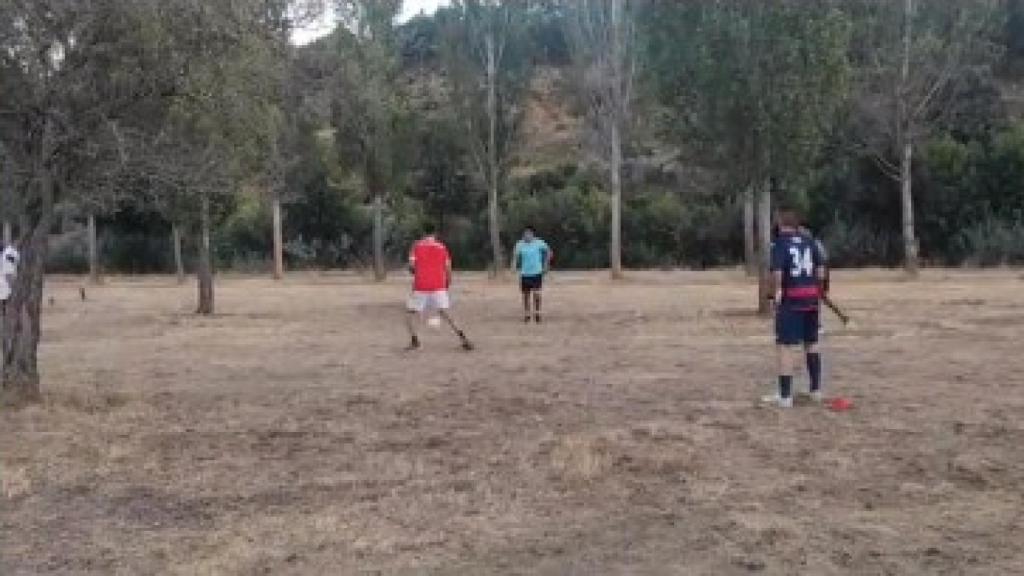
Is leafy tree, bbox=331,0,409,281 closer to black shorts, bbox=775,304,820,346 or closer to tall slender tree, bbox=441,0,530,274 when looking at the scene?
tall slender tree, bbox=441,0,530,274

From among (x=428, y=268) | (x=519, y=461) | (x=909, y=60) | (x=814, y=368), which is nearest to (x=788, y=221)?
(x=814, y=368)

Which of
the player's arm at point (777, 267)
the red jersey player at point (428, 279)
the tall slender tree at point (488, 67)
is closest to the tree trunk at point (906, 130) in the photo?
the tall slender tree at point (488, 67)

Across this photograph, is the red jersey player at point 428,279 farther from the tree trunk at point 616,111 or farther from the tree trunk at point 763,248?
the tree trunk at point 616,111

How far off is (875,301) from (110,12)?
18.0 meters

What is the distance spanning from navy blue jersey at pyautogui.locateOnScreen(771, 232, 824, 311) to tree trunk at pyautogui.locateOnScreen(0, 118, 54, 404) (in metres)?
6.57

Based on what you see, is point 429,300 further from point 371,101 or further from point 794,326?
point 371,101

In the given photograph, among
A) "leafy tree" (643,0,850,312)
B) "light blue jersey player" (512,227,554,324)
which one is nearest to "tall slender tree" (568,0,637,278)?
"leafy tree" (643,0,850,312)

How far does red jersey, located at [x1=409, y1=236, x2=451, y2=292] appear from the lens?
1666 centimetres

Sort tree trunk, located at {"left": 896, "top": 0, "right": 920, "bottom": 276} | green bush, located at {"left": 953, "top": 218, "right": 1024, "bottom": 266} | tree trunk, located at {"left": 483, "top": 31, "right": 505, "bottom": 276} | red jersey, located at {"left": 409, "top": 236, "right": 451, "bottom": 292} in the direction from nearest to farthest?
red jersey, located at {"left": 409, "top": 236, "right": 451, "bottom": 292}
tree trunk, located at {"left": 896, "top": 0, "right": 920, "bottom": 276}
green bush, located at {"left": 953, "top": 218, "right": 1024, "bottom": 266}
tree trunk, located at {"left": 483, "top": 31, "right": 505, "bottom": 276}

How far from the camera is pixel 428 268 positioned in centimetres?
1666

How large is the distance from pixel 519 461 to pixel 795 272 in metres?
3.67

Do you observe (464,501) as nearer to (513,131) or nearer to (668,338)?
(668,338)

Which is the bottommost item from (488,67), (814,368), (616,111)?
(814,368)

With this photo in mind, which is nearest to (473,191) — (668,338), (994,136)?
(994,136)
